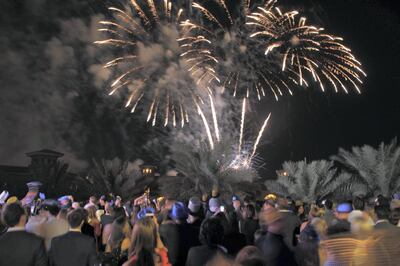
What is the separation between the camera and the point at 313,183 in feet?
87.7

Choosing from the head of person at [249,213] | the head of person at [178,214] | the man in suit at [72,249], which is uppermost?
the head of person at [249,213]

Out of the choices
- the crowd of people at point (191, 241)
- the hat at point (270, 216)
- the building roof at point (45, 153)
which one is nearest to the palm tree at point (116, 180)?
the building roof at point (45, 153)

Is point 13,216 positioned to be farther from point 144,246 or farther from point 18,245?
point 144,246

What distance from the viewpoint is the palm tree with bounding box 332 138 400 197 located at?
2544 centimetres

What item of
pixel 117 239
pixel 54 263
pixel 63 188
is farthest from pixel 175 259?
pixel 63 188

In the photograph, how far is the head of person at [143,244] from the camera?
4945 mm

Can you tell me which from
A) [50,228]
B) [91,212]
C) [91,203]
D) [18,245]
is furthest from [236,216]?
[18,245]

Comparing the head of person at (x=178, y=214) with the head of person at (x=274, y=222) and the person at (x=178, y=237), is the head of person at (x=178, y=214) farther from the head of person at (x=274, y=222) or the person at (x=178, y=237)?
the head of person at (x=274, y=222)

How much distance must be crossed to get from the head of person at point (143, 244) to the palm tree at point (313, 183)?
22696mm

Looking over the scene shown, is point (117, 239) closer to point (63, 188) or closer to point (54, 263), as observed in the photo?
point (54, 263)

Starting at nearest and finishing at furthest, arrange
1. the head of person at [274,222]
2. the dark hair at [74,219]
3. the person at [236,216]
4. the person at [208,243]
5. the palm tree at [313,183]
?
the person at [208,243] < the head of person at [274,222] < the dark hair at [74,219] < the person at [236,216] < the palm tree at [313,183]

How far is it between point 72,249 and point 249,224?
4689 mm

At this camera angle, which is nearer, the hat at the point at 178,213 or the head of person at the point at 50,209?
the hat at the point at 178,213

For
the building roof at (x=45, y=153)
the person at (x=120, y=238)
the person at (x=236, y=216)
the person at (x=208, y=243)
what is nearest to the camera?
the person at (x=208, y=243)
